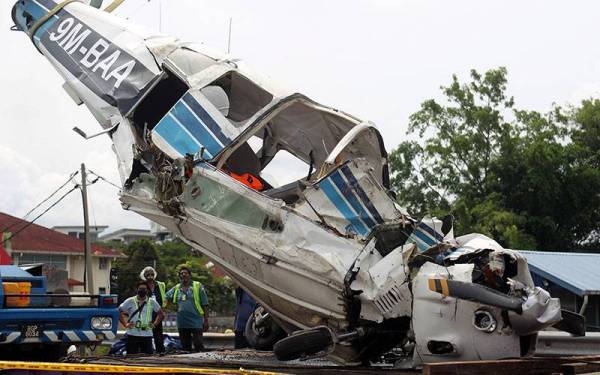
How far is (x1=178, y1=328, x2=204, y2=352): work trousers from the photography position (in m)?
10.2

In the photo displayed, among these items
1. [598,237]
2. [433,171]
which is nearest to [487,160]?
[433,171]

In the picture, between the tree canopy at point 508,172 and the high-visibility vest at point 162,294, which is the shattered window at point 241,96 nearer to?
the high-visibility vest at point 162,294

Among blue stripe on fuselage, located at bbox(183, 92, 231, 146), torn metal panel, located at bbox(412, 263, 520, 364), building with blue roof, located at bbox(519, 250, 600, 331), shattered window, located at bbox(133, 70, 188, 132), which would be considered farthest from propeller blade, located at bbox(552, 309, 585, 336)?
building with blue roof, located at bbox(519, 250, 600, 331)

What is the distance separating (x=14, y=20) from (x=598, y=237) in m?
27.7

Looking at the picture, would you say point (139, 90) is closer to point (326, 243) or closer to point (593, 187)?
point (326, 243)

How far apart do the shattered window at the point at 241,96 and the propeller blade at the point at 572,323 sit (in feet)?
11.7

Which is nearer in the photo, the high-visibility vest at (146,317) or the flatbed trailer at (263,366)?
the flatbed trailer at (263,366)

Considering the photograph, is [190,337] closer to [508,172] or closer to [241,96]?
[241,96]

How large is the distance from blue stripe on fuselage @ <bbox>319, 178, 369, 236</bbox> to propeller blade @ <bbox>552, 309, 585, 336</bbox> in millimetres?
1778

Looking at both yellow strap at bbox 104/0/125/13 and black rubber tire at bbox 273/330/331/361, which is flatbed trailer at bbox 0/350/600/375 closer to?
black rubber tire at bbox 273/330/331/361

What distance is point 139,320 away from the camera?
9.23 metres

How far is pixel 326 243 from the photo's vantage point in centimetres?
709

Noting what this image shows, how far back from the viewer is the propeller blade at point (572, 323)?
700cm

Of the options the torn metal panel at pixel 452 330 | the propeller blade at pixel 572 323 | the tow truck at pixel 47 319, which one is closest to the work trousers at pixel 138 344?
the tow truck at pixel 47 319
